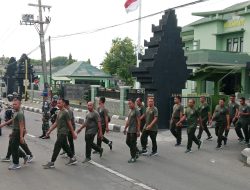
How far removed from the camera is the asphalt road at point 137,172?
828 centimetres

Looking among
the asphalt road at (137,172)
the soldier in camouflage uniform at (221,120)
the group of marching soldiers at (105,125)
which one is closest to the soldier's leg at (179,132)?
the group of marching soldiers at (105,125)

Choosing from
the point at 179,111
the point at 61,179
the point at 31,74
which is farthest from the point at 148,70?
the point at 31,74

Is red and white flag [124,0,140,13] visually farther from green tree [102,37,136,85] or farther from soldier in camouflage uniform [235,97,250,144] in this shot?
green tree [102,37,136,85]

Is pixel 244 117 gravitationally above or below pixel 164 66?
below

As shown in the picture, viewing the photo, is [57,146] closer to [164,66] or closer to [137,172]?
[137,172]

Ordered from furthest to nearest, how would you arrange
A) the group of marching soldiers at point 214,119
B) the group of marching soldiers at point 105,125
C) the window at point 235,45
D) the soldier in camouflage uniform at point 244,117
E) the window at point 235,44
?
the window at point 235,45, the window at point 235,44, the soldier in camouflage uniform at point 244,117, the group of marching soldiers at point 214,119, the group of marching soldiers at point 105,125

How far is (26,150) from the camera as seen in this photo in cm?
1020

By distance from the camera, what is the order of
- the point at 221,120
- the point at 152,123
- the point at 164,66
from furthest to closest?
1. the point at 164,66
2. the point at 221,120
3. the point at 152,123

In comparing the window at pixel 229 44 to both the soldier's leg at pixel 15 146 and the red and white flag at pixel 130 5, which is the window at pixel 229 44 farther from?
the soldier's leg at pixel 15 146

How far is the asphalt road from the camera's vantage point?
828cm

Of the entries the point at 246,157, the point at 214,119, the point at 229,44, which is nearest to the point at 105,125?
the point at 214,119

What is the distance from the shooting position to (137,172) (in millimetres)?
9547

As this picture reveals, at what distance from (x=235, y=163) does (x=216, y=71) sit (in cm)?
1463

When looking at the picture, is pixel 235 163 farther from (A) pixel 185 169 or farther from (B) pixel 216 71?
(B) pixel 216 71
